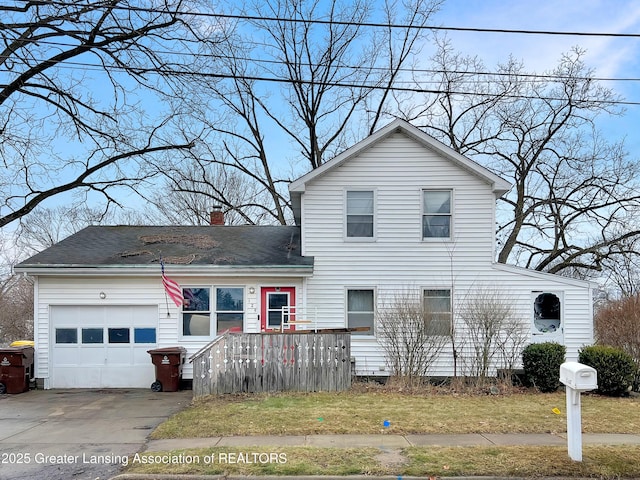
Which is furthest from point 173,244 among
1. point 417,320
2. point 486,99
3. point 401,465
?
point 486,99

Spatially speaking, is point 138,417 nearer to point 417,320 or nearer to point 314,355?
point 314,355

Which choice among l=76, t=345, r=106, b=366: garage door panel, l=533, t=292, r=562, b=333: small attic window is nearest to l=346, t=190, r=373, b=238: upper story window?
l=533, t=292, r=562, b=333: small attic window

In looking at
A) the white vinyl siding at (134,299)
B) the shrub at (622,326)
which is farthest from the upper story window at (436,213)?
the shrub at (622,326)

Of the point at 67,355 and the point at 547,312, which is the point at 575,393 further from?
the point at 67,355

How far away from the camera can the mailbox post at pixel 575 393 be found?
236 inches

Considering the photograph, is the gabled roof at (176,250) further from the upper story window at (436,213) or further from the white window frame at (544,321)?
the white window frame at (544,321)

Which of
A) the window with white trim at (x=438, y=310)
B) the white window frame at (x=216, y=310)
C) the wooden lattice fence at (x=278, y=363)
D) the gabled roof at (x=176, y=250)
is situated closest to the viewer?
the wooden lattice fence at (x=278, y=363)

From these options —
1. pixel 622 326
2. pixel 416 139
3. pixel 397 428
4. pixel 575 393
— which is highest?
pixel 416 139

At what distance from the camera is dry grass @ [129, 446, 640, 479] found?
5812 millimetres

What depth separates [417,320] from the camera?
12445mm

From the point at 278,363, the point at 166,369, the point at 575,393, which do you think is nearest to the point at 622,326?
the point at 575,393

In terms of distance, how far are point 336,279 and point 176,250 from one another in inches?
185

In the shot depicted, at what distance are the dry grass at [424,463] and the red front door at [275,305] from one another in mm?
6613

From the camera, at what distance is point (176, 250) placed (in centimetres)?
1420
